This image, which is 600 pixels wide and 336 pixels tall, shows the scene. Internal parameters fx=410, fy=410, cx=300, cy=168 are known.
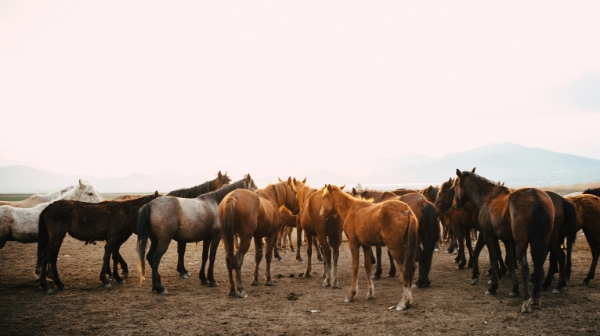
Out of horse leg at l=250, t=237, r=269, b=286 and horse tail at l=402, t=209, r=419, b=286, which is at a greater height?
horse tail at l=402, t=209, r=419, b=286

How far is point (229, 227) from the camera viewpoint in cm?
851

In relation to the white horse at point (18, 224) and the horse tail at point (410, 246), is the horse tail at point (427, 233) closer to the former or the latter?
the horse tail at point (410, 246)

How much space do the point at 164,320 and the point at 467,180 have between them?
6841 mm

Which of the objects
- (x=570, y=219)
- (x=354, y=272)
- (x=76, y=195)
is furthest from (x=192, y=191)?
(x=570, y=219)

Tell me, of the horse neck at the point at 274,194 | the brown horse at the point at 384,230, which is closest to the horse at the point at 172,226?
the horse neck at the point at 274,194

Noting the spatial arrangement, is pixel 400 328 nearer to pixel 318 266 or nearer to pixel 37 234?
pixel 318 266

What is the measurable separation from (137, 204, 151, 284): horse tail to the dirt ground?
0.63 metres

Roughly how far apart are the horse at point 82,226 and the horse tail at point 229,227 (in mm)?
2866

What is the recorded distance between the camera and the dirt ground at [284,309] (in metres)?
6.34

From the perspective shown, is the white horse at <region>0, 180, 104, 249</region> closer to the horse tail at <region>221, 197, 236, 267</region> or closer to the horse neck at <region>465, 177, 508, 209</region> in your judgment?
the horse tail at <region>221, 197, 236, 267</region>

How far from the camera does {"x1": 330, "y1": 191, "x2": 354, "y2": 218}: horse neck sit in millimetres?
8469

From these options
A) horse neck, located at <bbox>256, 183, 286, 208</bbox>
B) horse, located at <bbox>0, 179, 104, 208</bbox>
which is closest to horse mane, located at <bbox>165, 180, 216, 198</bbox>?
horse neck, located at <bbox>256, 183, 286, 208</bbox>

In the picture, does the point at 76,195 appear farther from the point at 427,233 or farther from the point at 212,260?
the point at 427,233

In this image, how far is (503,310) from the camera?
23.4 ft
